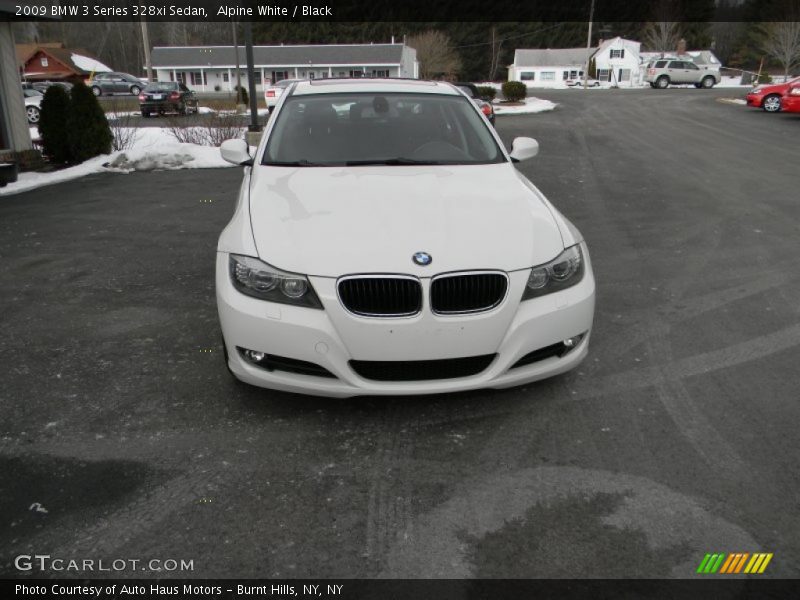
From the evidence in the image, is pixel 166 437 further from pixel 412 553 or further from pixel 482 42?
pixel 482 42

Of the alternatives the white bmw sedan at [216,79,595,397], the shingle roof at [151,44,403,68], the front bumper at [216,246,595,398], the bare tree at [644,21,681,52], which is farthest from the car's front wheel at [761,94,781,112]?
the bare tree at [644,21,681,52]

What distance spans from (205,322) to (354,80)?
254cm

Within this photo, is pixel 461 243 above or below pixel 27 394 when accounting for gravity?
above

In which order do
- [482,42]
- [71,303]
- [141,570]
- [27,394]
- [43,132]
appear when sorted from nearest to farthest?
[141,570] < [27,394] < [71,303] < [43,132] < [482,42]

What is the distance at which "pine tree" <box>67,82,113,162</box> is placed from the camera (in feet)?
42.9

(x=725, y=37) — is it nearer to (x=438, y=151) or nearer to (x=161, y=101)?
(x=161, y=101)

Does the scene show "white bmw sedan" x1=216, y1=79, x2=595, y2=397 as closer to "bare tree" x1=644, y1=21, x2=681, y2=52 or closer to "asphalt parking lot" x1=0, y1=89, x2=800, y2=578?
"asphalt parking lot" x1=0, y1=89, x2=800, y2=578

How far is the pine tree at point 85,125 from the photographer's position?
13.1 metres

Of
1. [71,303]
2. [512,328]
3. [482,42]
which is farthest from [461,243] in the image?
[482,42]

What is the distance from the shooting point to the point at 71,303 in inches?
213

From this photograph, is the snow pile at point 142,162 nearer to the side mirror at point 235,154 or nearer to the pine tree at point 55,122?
the pine tree at point 55,122

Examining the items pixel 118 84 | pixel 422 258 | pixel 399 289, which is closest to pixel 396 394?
pixel 399 289

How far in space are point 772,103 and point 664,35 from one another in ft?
234

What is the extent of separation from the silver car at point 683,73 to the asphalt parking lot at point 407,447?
44.1m
